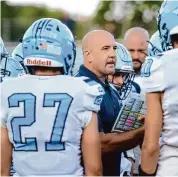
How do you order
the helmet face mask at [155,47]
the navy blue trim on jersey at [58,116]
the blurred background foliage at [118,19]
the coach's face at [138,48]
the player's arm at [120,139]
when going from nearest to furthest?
the navy blue trim on jersey at [58,116] → the player's arm at [120,139] → the helmet face mask at [155,47] → the coach's face at [138,48] → the blurred background foliage at [118,19]

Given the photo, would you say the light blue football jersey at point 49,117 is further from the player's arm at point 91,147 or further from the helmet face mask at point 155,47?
the helmet face mask at point 155,47

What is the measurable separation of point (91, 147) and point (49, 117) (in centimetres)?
25

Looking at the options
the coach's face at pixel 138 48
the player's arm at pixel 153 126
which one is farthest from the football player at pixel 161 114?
the coach's face at pixel 138 48

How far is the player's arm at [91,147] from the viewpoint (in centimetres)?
289

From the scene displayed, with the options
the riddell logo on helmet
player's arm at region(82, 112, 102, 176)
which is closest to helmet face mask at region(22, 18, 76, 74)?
the riddell logo on helmet

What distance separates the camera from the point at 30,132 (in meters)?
2.88

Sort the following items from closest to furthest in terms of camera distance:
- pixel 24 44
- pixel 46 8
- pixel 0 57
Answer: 1. pixel 24 44
2. pixel 0 57
3. pixel 46 8

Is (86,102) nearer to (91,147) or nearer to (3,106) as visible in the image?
(91,147)

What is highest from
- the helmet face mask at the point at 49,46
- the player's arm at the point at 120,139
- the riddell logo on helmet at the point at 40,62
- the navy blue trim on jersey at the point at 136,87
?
the helmet face mask at the point at 49,46

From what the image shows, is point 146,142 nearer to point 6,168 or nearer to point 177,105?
point 177,105

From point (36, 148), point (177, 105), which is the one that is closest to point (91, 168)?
point (36, 148)

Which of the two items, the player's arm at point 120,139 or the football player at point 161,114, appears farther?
the player's arm at point 120,139

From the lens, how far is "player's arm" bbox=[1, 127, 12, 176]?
296 cm

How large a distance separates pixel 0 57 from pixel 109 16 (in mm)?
16583
